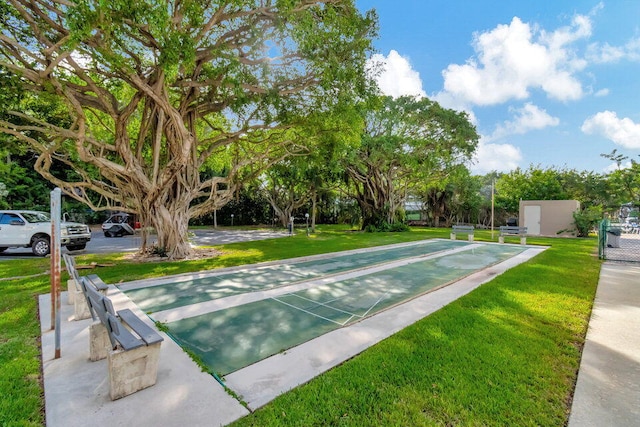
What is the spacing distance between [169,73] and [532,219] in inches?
862

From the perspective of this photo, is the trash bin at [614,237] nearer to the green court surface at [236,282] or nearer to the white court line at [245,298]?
the green court surface at [236,282]

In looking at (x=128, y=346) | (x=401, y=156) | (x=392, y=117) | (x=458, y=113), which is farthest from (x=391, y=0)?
(x=128, y=346)

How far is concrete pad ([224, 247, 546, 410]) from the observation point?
95.3 inches

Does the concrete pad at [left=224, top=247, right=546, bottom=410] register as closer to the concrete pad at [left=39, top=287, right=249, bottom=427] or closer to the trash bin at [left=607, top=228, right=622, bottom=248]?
Answer: the concrete pad at [left=39, top=287, right=249, bottom=427]

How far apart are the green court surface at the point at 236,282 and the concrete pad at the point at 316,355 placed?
237 cm

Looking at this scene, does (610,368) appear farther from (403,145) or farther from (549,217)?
(549,217)

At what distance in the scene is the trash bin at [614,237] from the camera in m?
12.1

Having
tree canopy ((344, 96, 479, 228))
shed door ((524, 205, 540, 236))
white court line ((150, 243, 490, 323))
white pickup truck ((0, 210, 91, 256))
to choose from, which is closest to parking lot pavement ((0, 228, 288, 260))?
white pickup truck ((0, 210, 91, 256))

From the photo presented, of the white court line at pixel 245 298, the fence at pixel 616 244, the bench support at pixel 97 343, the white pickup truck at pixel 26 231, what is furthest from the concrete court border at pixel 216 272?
the fence at pixel 616 244

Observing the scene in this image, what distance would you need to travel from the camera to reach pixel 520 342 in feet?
10.6

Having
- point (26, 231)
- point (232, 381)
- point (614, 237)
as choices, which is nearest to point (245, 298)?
point (232, 381)

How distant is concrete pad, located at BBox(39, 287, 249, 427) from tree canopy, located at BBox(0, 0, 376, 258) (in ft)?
16.6

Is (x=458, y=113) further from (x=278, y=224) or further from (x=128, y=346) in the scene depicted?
(x=128, y=346)

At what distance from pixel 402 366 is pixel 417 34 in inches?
586
